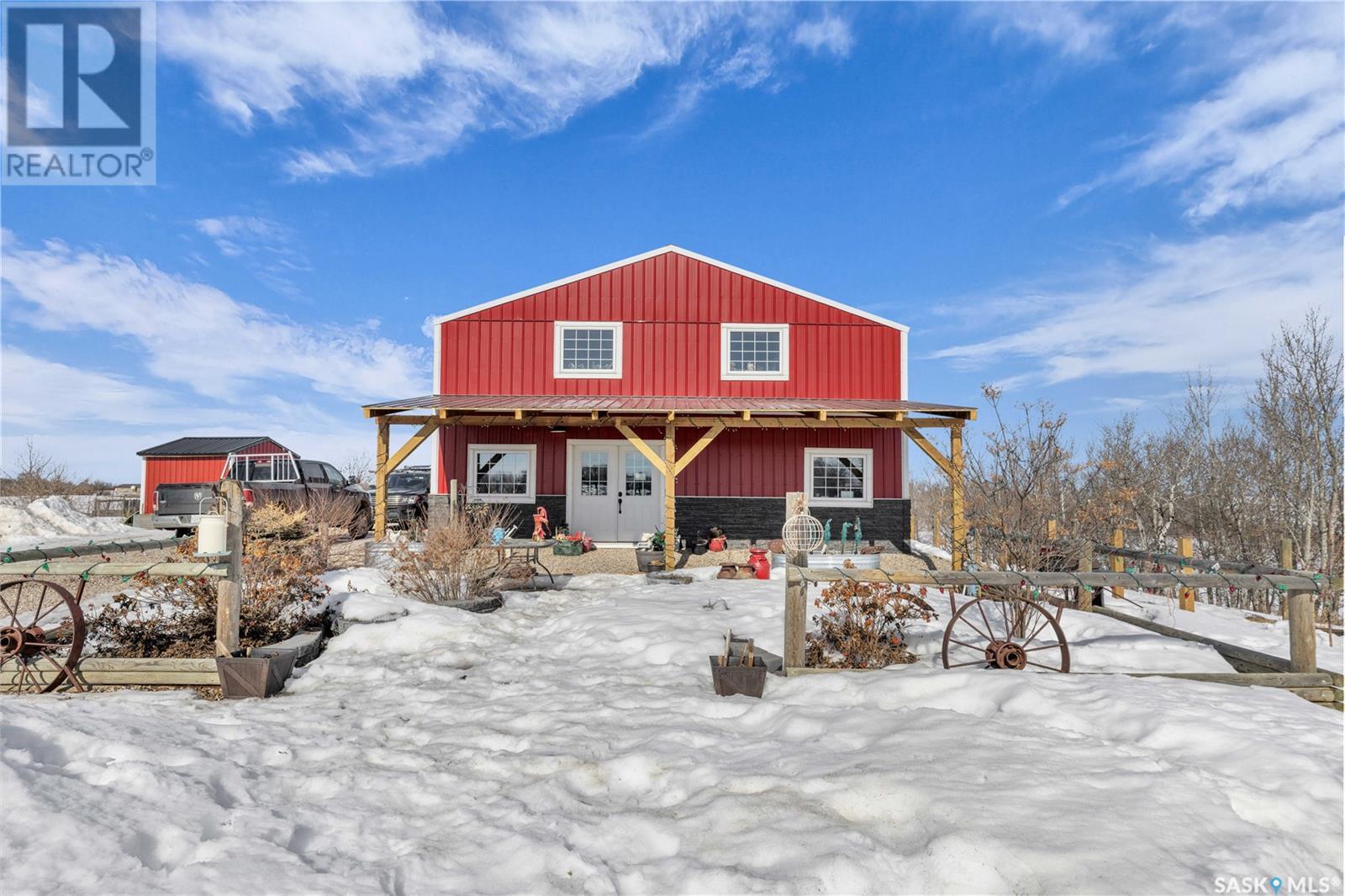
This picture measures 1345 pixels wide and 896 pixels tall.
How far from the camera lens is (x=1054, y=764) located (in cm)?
331

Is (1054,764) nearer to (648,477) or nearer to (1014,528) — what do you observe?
(1014,528)

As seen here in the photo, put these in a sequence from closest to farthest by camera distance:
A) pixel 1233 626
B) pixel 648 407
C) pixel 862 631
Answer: pixel 862 631
pixel 1233 626
pixel 648 407

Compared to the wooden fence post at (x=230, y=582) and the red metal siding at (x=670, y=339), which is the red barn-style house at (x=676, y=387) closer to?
the red metal siding at (x=670, y=339)

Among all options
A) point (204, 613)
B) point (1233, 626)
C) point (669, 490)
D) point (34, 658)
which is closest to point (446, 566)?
point (204, 613)

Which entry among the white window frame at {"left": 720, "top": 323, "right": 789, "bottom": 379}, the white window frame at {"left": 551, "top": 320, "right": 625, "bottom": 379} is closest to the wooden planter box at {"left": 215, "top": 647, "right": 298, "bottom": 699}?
the white window frame at {"left": 551, "top": 320, "right": 625, "bottom": 379}

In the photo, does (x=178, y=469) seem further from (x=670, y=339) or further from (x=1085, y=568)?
(x=1085, y=568)

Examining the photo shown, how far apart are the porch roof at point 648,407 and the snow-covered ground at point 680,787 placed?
7.64 metres

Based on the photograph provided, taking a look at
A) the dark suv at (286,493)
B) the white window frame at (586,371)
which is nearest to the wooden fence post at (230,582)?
the dark suv at (286,493)

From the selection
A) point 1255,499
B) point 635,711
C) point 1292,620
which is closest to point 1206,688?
point 1292,620

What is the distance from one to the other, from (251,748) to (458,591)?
14.1 feet

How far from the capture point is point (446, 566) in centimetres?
788

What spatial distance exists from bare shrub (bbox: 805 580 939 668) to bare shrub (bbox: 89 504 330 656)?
488 cm

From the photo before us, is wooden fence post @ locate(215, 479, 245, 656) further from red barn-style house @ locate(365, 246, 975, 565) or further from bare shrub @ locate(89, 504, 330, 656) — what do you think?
red barn-style house @ locate(365, 246, 975, 565)

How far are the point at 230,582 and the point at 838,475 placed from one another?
1281 centimetres
